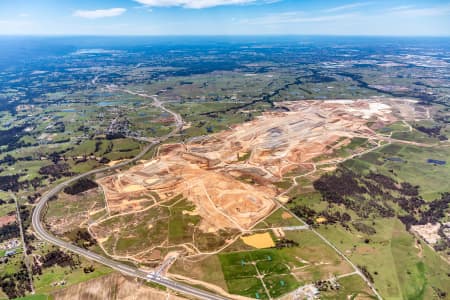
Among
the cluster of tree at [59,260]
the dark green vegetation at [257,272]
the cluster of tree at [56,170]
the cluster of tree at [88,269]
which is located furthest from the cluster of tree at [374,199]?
the cluster of tree at [56,170]

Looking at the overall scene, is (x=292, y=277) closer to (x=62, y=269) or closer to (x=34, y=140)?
(x=62, y=269)

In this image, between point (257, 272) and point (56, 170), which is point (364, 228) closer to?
point (257, 272)

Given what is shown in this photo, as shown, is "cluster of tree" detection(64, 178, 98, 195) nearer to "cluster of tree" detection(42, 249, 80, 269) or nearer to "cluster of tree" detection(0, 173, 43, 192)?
"cluster of tree" detection(0, 173, 43, 192)

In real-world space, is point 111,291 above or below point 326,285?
Answer: below

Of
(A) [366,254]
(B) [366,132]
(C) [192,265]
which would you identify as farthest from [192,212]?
(B) [366,132]

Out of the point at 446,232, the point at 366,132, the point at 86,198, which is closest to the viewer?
the point at 446,232

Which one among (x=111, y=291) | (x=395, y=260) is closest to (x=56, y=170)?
(x=111, y=291)
